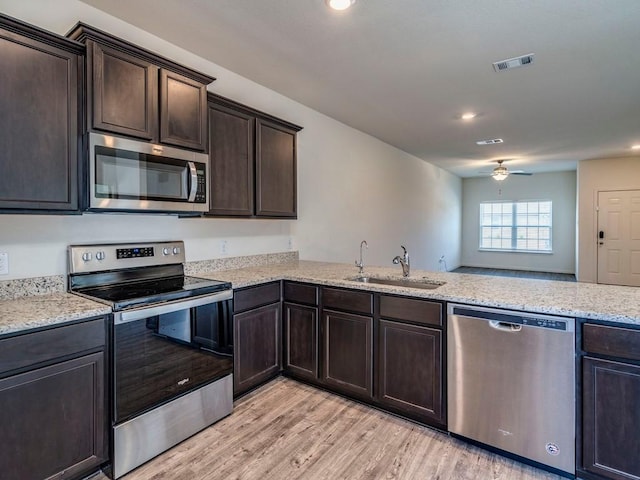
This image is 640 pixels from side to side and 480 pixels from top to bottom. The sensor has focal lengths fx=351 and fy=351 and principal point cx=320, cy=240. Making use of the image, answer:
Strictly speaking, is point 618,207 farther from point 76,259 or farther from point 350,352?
point 76,259

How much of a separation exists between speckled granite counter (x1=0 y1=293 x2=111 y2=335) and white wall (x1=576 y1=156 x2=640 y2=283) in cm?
874

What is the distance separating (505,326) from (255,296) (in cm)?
170

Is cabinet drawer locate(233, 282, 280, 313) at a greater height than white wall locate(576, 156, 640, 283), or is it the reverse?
white wall locate(576, 156, 640, 283)

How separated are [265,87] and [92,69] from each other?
6.12 feet

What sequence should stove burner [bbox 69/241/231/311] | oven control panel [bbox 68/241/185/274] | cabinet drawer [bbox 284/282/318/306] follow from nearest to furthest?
1. stove burner [bbox 69/241/231/311]
2. oven control panel [bbox 68/241/185/274]
3. cabinet drawer [bbox 284/282/318/306]

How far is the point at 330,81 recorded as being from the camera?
10.9 ft

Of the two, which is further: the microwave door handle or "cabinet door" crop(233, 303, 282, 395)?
"cabinet door" crop(233, 303, 282, 395)

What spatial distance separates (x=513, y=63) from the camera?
2.93 meters

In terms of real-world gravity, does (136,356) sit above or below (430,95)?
below

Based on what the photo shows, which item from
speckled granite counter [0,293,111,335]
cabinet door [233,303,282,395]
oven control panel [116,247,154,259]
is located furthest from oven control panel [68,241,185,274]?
cabinet door [233,303,282,395]

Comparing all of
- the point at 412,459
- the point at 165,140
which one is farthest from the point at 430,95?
the point at 412,459

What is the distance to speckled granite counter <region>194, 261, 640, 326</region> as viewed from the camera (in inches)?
70.2

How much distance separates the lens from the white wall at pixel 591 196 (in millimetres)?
7129

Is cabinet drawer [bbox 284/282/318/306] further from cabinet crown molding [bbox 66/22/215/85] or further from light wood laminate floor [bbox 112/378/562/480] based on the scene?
cabinet crown molding [bbox 66/22/215/85]
